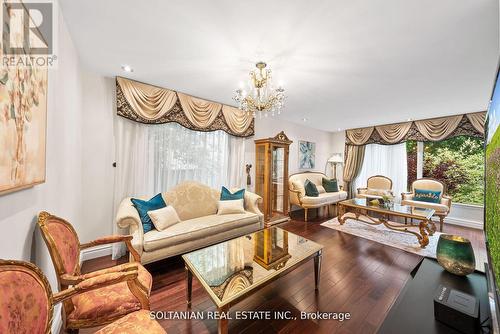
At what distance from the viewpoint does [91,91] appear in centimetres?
236

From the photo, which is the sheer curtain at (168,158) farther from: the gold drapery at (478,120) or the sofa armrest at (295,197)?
the gold drapery at (478,120)

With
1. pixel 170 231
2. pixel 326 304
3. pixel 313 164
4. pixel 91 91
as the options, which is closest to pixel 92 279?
pixel 170 231

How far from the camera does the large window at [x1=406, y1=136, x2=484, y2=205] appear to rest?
4.09 meters

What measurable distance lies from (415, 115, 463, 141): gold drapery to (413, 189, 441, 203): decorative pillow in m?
1.19

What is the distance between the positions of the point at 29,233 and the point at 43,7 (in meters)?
1.37

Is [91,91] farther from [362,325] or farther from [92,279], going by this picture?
[362,325]

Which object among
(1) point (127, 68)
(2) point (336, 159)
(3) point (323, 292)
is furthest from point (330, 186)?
(1) point (127, 68)

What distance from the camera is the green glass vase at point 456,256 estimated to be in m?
1.16

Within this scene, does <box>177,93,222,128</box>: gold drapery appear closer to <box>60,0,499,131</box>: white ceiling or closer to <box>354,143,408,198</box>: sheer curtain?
<box>60,0,499,131</box>: white ceiling

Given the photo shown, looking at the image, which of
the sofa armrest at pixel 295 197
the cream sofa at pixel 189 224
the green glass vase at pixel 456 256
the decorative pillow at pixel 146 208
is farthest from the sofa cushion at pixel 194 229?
the green glass vase at pixel 456 256

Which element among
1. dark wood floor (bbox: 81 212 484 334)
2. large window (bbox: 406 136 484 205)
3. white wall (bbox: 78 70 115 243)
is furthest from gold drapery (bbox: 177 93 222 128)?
large window (bbox: 406 136 484 205)

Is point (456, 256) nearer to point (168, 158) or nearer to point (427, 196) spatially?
point (168, 158)

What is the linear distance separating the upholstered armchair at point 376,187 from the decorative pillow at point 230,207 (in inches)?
141

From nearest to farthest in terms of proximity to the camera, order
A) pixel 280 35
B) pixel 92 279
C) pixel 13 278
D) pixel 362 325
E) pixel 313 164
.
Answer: pixel 13 278 → pixel 92 279 → pixel 362 325 → pixel 280 35 → pixel 313 164
